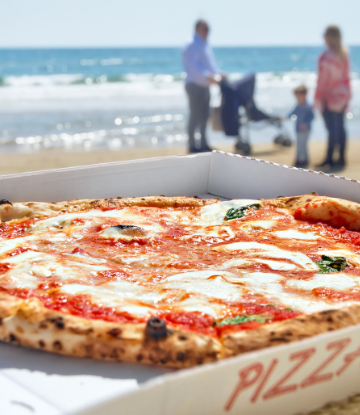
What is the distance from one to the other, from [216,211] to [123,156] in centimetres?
829

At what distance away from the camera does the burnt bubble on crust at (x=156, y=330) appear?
1900mm

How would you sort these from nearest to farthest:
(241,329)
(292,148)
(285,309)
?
1. (241,329)
2. (285,309)
3. (292,148)

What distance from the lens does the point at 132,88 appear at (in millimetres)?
25141

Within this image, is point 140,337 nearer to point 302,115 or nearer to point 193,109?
point 302,115

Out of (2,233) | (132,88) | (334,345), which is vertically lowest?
(132,88)

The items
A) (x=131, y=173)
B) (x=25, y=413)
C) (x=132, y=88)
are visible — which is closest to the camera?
(x=25, y=413)

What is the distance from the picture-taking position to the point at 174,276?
96.3 inches

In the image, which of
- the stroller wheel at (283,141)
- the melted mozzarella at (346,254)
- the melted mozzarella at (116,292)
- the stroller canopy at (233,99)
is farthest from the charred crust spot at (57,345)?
the stroller wheel at (283,141)

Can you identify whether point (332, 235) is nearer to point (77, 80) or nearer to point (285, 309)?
point (285, 309)

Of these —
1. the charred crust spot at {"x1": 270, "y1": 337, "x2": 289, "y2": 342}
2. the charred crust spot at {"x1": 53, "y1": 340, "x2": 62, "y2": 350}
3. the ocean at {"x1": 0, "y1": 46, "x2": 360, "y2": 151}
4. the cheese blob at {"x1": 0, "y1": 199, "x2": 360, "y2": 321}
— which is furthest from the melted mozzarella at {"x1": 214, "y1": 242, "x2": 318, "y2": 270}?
the ocean at {"x1": 0, "y1": 46, "x2": 360, "y2": 151}

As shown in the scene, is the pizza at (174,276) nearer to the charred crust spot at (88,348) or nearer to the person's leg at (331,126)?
the charred crust spot at (88,348)

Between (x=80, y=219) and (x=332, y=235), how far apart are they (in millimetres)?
1329

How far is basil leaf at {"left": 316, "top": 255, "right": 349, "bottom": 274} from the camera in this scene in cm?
261

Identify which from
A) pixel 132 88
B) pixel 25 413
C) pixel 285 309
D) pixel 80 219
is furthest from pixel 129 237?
pixel 132 88
